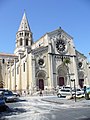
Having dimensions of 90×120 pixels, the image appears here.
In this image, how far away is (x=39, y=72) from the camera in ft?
170

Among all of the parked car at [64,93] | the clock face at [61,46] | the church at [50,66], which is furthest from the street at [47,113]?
the clock face at [61,46]

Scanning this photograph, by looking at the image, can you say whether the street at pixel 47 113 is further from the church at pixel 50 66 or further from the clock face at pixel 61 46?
the clock face at pixel 61 46

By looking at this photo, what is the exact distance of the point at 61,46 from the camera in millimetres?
57062

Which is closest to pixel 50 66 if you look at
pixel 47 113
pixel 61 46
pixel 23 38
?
pixel 61 46

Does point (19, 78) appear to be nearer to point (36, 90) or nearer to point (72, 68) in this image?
point (36, 90)

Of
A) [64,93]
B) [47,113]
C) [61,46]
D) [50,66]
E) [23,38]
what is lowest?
[64,93]

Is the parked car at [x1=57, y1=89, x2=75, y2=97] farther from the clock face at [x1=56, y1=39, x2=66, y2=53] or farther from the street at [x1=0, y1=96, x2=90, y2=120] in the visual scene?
the clock face at [x1=56, y1=39, x2=66, y2=53]

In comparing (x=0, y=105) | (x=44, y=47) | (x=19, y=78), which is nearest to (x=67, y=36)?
(x=44, y=47)

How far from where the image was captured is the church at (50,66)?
51.2 meters

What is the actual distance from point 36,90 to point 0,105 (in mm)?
32797

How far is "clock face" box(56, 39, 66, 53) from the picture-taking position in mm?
56250

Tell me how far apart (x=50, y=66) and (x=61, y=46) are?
751 centimetres

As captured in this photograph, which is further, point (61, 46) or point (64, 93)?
point (61, 46)

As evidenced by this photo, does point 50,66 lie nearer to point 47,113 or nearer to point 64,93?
point 64,93
